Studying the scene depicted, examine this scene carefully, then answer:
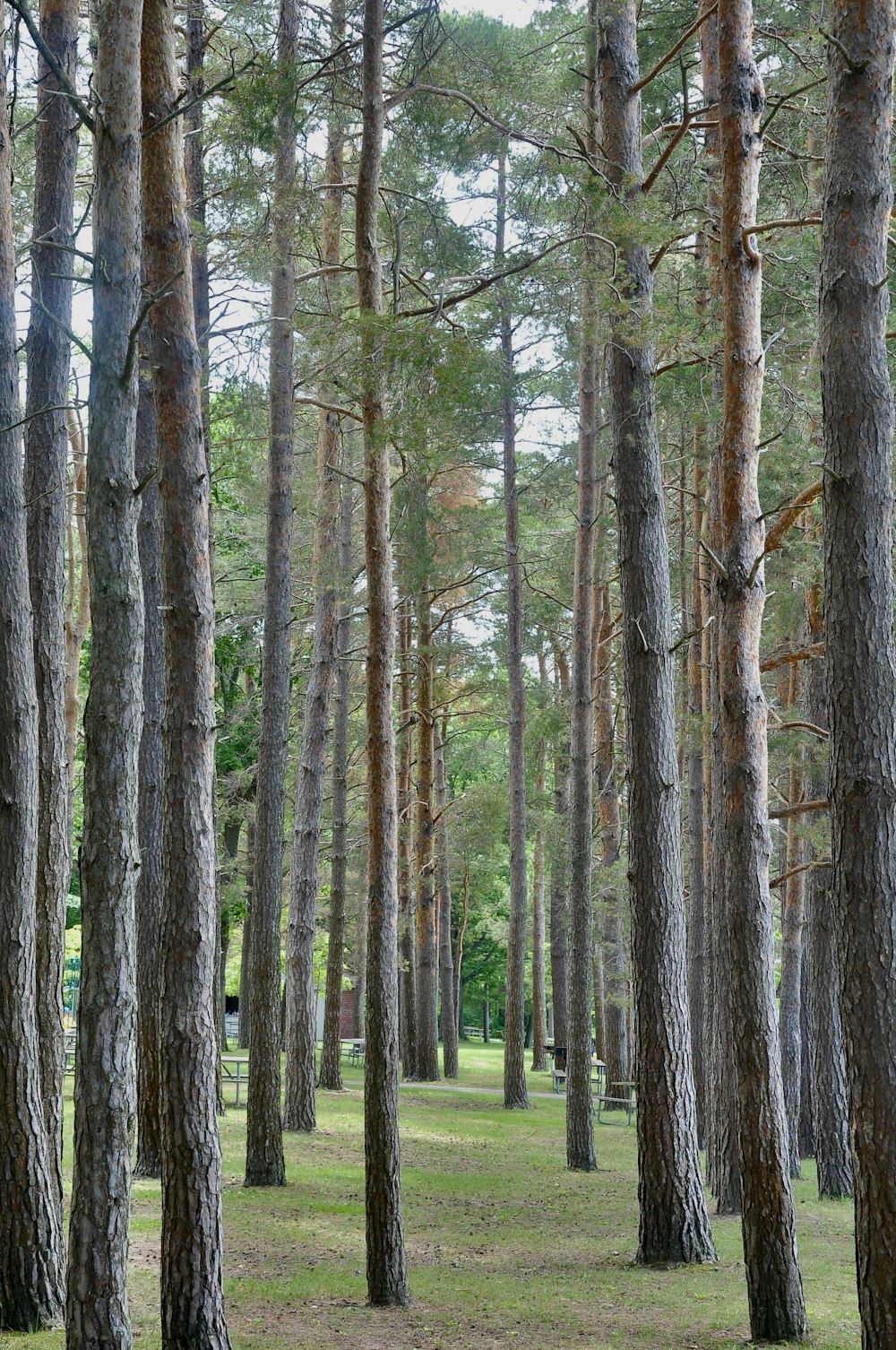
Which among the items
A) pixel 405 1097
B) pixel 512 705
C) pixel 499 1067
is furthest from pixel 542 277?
pixel 499 1067

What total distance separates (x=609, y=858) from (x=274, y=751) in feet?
36.3

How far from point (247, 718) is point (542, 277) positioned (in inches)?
676

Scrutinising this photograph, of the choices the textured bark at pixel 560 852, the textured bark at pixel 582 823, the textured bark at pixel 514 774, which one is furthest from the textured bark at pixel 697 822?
the textured bark at pixel 560 852

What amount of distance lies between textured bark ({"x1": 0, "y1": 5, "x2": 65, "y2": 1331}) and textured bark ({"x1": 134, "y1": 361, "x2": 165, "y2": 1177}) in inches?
137

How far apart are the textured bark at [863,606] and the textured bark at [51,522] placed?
4.23m

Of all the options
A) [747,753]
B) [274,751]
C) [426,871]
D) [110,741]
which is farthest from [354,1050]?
[110,741]

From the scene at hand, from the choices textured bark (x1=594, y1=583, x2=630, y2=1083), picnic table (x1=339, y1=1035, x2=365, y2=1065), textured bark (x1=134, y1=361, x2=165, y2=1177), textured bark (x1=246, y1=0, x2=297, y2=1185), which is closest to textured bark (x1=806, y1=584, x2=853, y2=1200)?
textured bark (x1=246, y1=0, x2=297, y2=1185)

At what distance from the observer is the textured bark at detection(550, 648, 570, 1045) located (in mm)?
23891

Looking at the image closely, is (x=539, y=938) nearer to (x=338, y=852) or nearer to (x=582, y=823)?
(x=338, y=852)

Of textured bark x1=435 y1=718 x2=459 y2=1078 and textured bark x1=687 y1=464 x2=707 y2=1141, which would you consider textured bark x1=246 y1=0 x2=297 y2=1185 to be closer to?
textured bark x1=687 y1=464 x2=707 y2=1141

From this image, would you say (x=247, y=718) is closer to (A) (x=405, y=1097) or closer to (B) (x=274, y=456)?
(A) (x=405, y=1097)

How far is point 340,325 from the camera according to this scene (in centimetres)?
790

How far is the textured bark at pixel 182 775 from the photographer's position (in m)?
5.72

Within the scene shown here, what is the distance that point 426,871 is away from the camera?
22906mm
